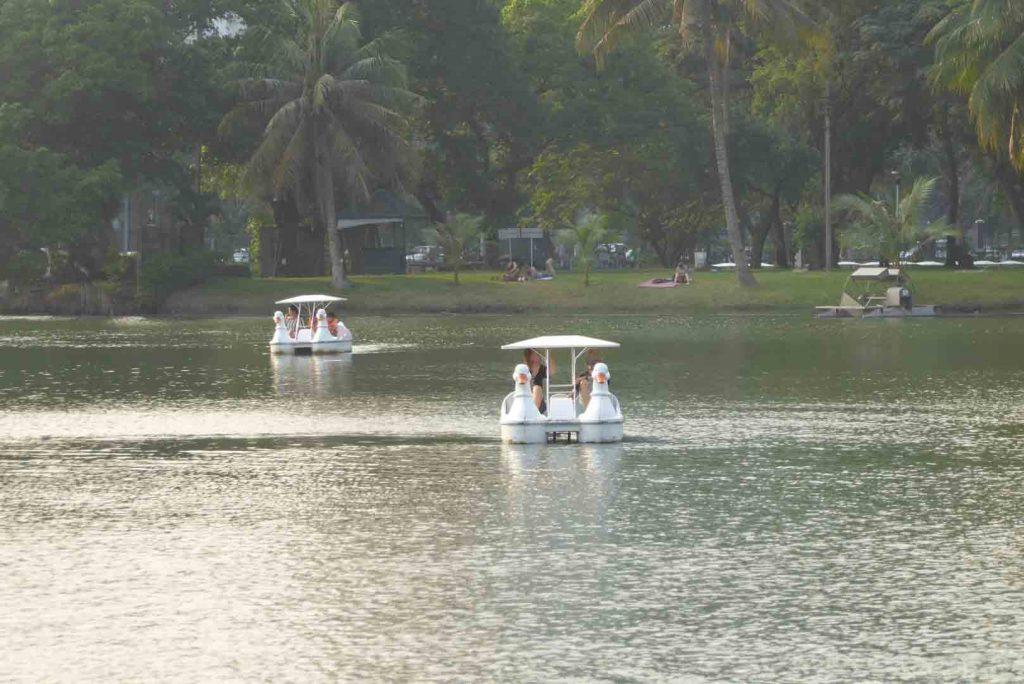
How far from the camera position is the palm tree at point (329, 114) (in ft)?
260

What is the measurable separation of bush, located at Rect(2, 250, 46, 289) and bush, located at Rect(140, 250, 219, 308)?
4.79 meters

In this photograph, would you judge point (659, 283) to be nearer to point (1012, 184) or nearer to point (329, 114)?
point (329, 114)

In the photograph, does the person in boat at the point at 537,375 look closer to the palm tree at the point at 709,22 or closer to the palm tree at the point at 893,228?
the palm tree at the point at 709,22

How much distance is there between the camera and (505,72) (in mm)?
91750

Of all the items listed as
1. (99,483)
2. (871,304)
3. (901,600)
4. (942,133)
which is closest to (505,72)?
(942,133)

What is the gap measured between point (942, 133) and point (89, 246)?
43.2 metres

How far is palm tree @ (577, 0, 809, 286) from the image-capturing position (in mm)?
69812

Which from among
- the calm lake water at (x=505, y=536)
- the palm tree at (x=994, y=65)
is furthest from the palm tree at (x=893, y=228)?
the calm lake water at (x=505, y=536)

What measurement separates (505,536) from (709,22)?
58.0 m

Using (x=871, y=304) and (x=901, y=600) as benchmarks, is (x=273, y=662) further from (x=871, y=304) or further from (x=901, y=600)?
(x=871, y=304)

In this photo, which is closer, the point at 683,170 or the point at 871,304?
the point at 871,304

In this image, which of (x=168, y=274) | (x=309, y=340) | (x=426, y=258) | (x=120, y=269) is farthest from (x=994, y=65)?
(x=426, y=258)

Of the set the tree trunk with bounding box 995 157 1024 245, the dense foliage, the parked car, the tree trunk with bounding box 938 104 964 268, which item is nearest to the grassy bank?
the dense foliage

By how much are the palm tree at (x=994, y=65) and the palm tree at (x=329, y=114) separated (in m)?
26.9
